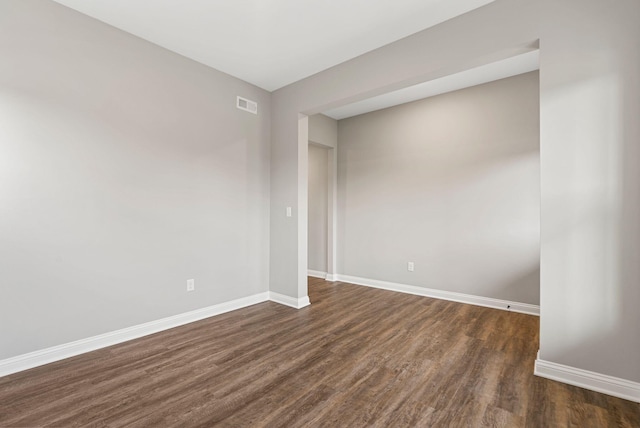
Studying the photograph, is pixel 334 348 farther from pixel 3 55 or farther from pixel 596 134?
pixel 3 55

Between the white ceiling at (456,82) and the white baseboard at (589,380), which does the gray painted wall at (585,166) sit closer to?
the white baseboard at (589,380)

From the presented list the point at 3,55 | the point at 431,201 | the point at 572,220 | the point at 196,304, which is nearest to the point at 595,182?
the point at 572,220

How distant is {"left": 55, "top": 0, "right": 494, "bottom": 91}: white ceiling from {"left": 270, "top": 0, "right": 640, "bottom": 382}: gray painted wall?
19.7 inches

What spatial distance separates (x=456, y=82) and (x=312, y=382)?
3775mm

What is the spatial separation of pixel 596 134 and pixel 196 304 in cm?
380

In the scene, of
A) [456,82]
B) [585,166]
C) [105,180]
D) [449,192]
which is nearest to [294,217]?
[105,180]

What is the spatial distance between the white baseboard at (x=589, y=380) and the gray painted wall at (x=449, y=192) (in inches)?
63.3

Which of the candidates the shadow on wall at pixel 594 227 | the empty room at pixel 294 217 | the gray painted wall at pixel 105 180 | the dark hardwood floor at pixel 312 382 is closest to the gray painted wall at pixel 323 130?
the empty room at pixel 294 217

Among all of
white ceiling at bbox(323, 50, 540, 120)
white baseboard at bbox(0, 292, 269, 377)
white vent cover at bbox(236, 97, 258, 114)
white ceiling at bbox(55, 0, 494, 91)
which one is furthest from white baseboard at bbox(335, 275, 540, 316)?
white ceiling at bbox(55, 0, 494, 91)

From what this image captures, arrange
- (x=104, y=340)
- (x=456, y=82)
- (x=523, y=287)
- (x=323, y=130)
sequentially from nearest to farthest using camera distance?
1. (x=104, y=340)
2. (x=523, y=287)
3. (x=456, y=82)
4. (x=323, y=130)

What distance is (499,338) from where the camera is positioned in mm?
2754

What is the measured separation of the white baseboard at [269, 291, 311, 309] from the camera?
12.1 ft

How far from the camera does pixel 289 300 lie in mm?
3783

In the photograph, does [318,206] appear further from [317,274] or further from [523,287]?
[523,287]
